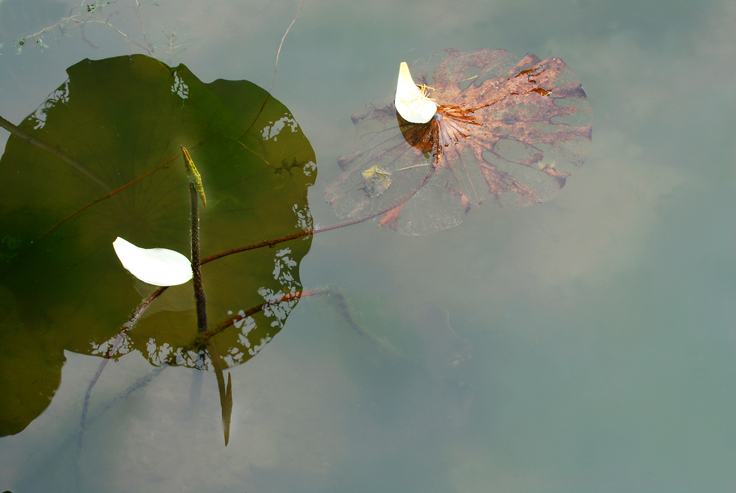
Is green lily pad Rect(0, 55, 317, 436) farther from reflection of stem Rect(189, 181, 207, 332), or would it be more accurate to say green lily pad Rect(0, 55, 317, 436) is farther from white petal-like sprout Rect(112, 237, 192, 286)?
white petal-like sprout Rect(112, 237, 192, 286)

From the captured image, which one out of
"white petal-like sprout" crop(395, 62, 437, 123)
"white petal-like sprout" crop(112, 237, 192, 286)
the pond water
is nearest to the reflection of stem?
"white petal-like sprout" crop(112, 237, 192, 286)

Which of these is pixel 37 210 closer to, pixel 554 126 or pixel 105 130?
pixel 105 130

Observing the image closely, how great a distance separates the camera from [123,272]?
187cm

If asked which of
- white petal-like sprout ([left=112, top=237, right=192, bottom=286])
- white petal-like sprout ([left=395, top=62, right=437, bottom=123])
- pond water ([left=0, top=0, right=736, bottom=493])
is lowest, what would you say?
pond water ([left=0, top=0, right=736, bottom=493])

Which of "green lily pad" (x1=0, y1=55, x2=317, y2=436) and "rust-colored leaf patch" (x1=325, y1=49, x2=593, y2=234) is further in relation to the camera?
"rust-colored leaf patch" (x1=325, y1=49, x2=593, y2=234)

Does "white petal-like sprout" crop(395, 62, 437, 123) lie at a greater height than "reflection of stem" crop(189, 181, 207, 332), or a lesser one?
greater

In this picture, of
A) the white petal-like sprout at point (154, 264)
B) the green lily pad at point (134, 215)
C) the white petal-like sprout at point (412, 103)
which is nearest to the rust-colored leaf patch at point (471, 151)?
the white petal-like sprout at point (412, 103)

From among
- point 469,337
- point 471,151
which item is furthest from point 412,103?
point 469,337

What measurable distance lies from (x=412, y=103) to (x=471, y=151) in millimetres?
348

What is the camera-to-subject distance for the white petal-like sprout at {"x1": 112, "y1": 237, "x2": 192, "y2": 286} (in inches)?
55.8

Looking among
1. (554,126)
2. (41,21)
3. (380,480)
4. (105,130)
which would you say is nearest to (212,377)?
(380,480)

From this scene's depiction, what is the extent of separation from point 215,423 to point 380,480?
729 millimetres

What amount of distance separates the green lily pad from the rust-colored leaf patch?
0.31 metres

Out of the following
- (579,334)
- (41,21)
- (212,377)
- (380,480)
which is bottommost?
(380,480)
